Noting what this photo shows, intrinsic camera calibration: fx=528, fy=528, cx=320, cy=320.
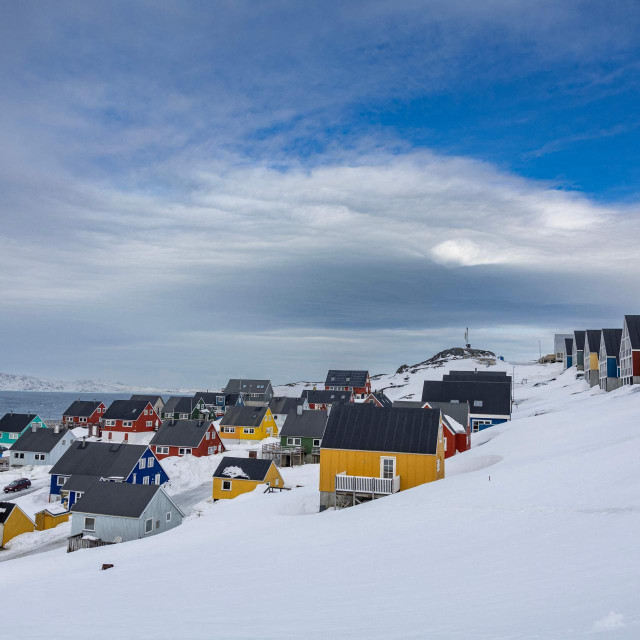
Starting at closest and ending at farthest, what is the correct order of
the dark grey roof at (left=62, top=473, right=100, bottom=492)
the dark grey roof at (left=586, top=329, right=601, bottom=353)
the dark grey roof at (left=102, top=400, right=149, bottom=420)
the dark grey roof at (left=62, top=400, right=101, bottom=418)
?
the dark grey roof at (left=62, top=473, right=100, bottom=492), the dark grey roof at (left=586, top=329, right=601, bottom=353), the dark grey roof at (left=102, top=400, right=149, bottom=420), the dark grey roof at (left=62, top=400, right=101, bottom=418)

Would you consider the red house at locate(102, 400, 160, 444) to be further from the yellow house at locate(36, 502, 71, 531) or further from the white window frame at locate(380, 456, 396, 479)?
the white window frame at locate(380, 456, 396, 479)

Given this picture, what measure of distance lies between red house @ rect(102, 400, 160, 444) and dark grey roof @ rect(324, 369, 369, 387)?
5099 centimetres

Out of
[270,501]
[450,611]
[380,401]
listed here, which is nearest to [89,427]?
[380,401]

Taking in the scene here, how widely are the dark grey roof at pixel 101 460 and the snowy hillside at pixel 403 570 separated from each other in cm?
2405

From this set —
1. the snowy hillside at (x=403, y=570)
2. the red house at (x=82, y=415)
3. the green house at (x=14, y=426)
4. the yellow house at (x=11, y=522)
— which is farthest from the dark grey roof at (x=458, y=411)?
the red house at (x=82, y=415)

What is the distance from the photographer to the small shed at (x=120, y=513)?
121 ft

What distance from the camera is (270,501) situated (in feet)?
115

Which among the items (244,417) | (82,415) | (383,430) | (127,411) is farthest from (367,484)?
(82,415)

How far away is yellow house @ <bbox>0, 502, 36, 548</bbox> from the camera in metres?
40.4

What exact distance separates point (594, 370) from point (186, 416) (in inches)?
2959

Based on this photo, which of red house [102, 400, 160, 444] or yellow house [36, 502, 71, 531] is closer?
yellow house [36, 502, 71, 531]

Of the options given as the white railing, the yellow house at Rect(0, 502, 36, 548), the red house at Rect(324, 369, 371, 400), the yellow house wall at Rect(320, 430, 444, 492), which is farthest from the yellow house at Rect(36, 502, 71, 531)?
the red house at Rect(324, 369, 371, 400)

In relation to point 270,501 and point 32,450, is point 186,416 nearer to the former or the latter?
point 32,450

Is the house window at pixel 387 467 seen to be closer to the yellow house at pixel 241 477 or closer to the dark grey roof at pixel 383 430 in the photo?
the dark grey roof at pixel 383 430
